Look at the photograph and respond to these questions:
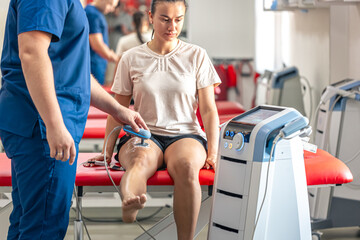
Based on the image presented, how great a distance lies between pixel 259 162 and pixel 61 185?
0.64 meters

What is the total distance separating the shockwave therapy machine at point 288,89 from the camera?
4.62m

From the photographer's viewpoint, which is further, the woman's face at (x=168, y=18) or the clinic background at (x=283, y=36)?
the clinic background at (x=283, y=36)

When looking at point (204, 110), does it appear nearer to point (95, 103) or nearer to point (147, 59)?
point (147, 59)

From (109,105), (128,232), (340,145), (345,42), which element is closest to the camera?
(109,105)

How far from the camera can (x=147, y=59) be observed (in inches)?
103

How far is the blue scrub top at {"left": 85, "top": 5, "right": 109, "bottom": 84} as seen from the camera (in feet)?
17.1

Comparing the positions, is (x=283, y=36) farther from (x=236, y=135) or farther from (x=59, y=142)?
(x=59, y=142)

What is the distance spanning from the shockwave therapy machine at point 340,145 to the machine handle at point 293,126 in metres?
1.11

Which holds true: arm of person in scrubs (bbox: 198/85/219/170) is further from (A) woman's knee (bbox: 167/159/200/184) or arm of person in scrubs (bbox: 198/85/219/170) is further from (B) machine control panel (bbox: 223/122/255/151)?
(B) machine control panel (bbox: 223/122/255/151)

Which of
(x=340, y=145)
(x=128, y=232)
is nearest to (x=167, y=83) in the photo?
(x=340, y=145)

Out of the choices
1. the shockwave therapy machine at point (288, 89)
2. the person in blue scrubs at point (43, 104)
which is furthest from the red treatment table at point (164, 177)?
the shockwave therapy machine at point (288, 89)

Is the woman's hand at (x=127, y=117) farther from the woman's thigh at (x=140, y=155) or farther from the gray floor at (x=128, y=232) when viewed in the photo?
the gray floor at (x=128, y=232)

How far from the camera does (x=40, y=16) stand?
171 centimetres

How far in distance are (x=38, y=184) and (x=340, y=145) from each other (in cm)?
184
